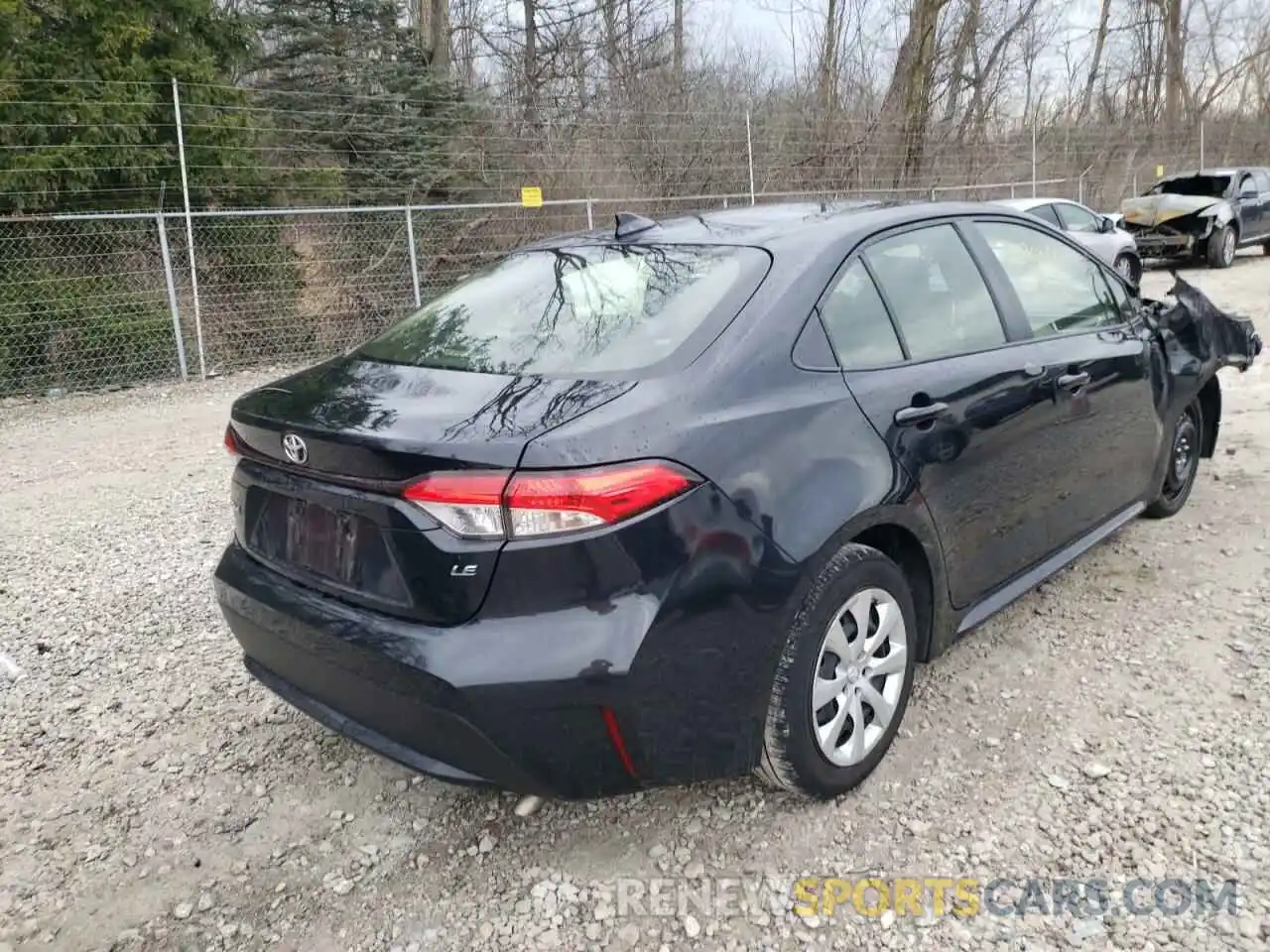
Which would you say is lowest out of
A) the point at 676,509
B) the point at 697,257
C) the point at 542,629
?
the point at 542,629

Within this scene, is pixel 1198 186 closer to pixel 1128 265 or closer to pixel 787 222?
pixel 1128 265

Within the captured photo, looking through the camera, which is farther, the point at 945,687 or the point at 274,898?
the point at 945,687

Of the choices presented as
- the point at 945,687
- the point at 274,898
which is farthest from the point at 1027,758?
the point at 274,898

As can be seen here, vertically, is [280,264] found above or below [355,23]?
below

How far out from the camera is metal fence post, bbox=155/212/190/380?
9523mm

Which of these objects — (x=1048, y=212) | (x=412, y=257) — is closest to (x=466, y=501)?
(x=412, y=257)

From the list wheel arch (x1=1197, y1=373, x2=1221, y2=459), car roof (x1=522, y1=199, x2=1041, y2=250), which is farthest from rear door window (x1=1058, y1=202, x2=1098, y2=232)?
car roof (x1=522, y1=199, x2=1041, y2=250)

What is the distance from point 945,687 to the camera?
127 inches

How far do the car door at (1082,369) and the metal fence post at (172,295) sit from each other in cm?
869

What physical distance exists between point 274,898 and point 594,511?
135 centimetres

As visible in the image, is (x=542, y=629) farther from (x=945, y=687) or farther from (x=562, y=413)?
(x=945, y=687)

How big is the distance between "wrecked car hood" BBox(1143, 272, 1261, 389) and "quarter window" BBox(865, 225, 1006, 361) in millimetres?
1324

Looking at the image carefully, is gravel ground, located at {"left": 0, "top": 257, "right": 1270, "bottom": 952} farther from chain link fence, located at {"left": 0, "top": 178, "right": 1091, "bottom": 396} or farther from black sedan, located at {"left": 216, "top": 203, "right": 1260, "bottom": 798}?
chain link fence, located at {"left": 0, "top": 178, "right": 1091, "bottom": 396}

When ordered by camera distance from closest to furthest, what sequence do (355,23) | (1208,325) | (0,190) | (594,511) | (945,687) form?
1. (594,511)
2. (945,687)
3. (1208,325)
4. (0,190)
5. (355,23)
